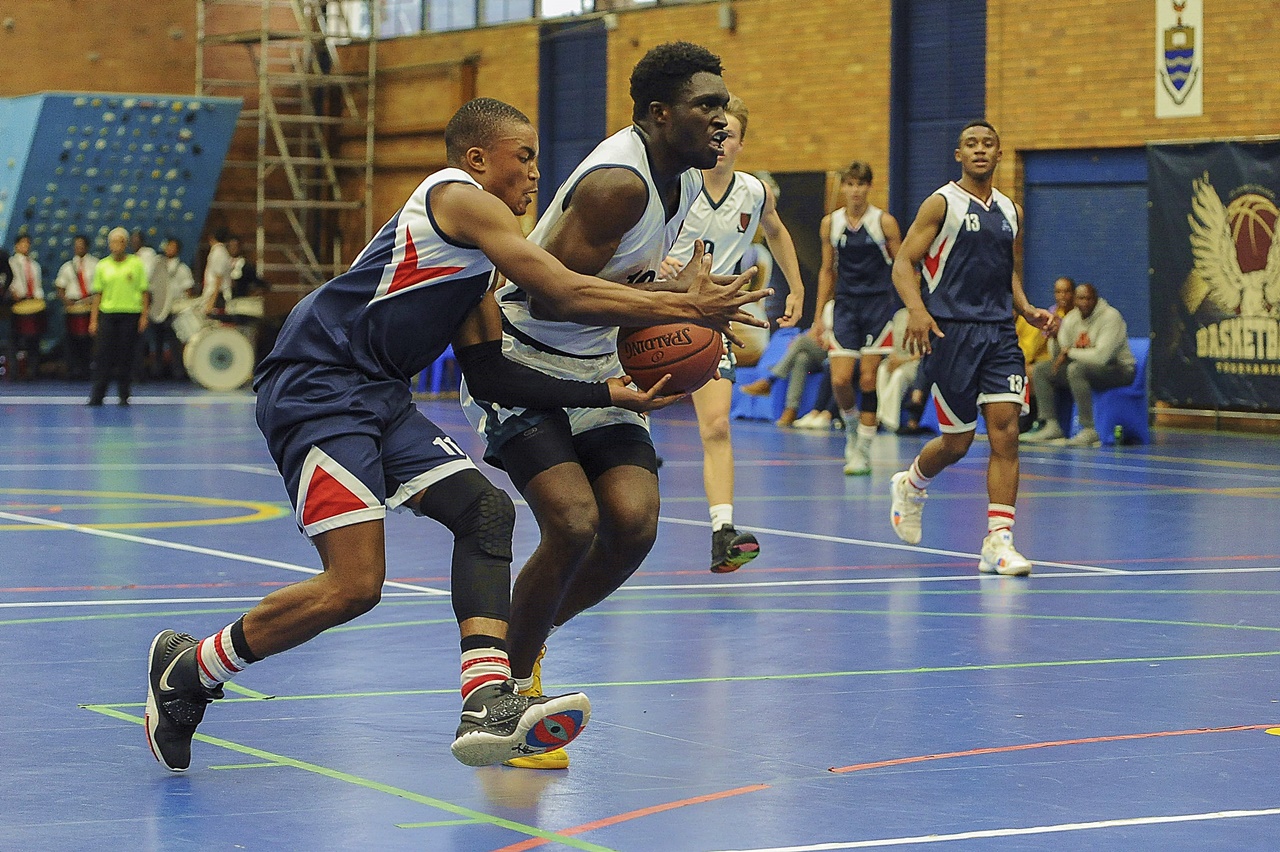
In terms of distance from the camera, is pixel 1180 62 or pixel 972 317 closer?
pixel 972 317

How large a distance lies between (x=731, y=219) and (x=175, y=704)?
200 inches

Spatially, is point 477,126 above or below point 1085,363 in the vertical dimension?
above

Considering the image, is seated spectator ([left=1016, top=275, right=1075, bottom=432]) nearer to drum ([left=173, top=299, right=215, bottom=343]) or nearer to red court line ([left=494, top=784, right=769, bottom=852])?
drum ([left=173, top=299, right=215, bottom=343])

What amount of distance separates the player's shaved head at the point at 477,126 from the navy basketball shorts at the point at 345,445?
68 cm

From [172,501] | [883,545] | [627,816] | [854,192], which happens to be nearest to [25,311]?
[172,501]

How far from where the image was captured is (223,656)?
Result: 5301mm

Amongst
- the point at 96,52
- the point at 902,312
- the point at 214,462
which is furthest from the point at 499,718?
the point at 96,52

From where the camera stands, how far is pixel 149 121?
93.8ft

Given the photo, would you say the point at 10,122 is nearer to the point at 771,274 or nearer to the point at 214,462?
the point at 771,274

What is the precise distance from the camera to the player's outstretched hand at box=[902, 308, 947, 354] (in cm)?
973

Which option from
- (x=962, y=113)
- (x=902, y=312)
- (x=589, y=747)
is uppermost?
(x=962, y=113)

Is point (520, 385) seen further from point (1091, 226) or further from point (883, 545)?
point (1091, 226)

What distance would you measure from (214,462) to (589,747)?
1054cm

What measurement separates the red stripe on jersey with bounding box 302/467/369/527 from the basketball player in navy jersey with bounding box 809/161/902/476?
998 centimetres
